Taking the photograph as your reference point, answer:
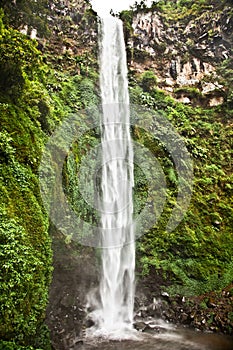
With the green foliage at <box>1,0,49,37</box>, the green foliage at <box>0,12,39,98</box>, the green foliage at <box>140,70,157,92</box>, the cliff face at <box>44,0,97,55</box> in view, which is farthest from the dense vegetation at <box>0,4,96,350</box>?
the green foliage at <box>140,70,157,92</box>

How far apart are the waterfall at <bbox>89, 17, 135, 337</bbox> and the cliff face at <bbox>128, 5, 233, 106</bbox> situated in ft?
4.23

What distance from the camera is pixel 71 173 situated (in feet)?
32.0

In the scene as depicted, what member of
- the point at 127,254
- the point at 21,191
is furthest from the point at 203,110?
the point at 21,191

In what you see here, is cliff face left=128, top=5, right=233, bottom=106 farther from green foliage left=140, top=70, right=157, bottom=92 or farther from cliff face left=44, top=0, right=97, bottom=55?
cliff face left=44, top=0, right=97, bottom=55

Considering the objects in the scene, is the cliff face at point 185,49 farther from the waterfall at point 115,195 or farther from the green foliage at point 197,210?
the waterfall at point 115,195

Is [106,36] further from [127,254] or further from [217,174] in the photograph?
[127,254]

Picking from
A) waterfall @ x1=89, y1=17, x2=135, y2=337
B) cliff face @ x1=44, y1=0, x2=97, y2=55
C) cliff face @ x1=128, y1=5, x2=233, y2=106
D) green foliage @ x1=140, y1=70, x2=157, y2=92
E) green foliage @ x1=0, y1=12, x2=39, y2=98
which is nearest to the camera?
green foliage @ x1=0, y1=12, x2=39, y2=98

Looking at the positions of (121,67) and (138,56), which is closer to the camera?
(121,67)

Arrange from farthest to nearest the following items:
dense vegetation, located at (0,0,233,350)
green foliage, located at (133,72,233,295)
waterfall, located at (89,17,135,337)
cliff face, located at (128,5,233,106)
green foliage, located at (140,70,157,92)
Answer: cliff face, located at (128,5,233,106) → green foliage, located at (140,70,157,92) → green foliage, located at (133,72,233,295) → waterfall, located at (89,17,135,337) → dense vegetation, located at (0,0,233,350)

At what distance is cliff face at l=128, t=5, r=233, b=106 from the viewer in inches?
583

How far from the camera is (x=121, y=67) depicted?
1428cm

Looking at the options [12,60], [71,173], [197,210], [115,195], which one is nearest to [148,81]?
[115,195]

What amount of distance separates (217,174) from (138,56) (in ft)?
21.5

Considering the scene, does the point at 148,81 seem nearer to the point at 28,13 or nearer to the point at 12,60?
the point at 28,13
